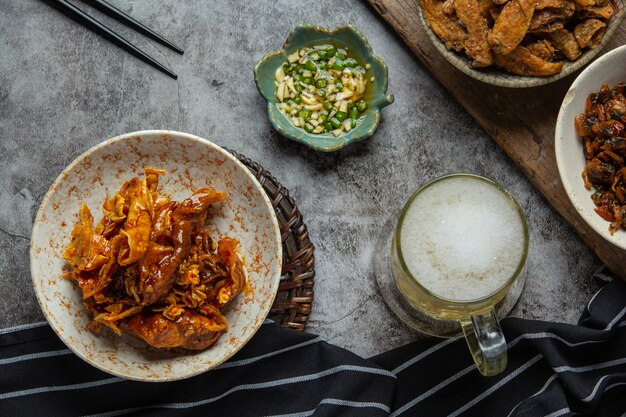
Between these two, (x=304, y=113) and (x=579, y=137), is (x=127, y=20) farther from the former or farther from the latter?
(x=579, y=137)

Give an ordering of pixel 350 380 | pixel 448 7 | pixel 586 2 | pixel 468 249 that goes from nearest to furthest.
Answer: pixel 468 249 → pixel 586 2 → pixel 448 7 → pixel 350 380

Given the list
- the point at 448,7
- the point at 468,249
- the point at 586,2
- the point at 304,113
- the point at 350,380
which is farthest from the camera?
the point at 304,113

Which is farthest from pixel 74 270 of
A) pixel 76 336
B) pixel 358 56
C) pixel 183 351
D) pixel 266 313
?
pixel 358 56

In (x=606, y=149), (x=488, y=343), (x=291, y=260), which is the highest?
(x=606, y=149)

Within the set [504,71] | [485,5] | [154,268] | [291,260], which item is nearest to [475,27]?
[485,5]

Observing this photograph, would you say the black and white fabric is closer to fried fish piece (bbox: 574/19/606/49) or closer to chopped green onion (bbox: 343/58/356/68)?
fried fish piece (bbox: 574/19/606/49)

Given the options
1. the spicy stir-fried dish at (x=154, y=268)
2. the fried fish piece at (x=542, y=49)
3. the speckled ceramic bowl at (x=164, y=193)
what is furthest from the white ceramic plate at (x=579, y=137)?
the spicy stir-fried dish at (x=154, y=268)

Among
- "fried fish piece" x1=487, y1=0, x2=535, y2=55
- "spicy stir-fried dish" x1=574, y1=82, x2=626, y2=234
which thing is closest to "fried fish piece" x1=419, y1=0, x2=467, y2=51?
"fried fish piece" x1=487, y1=0, x2=535, y2=55
